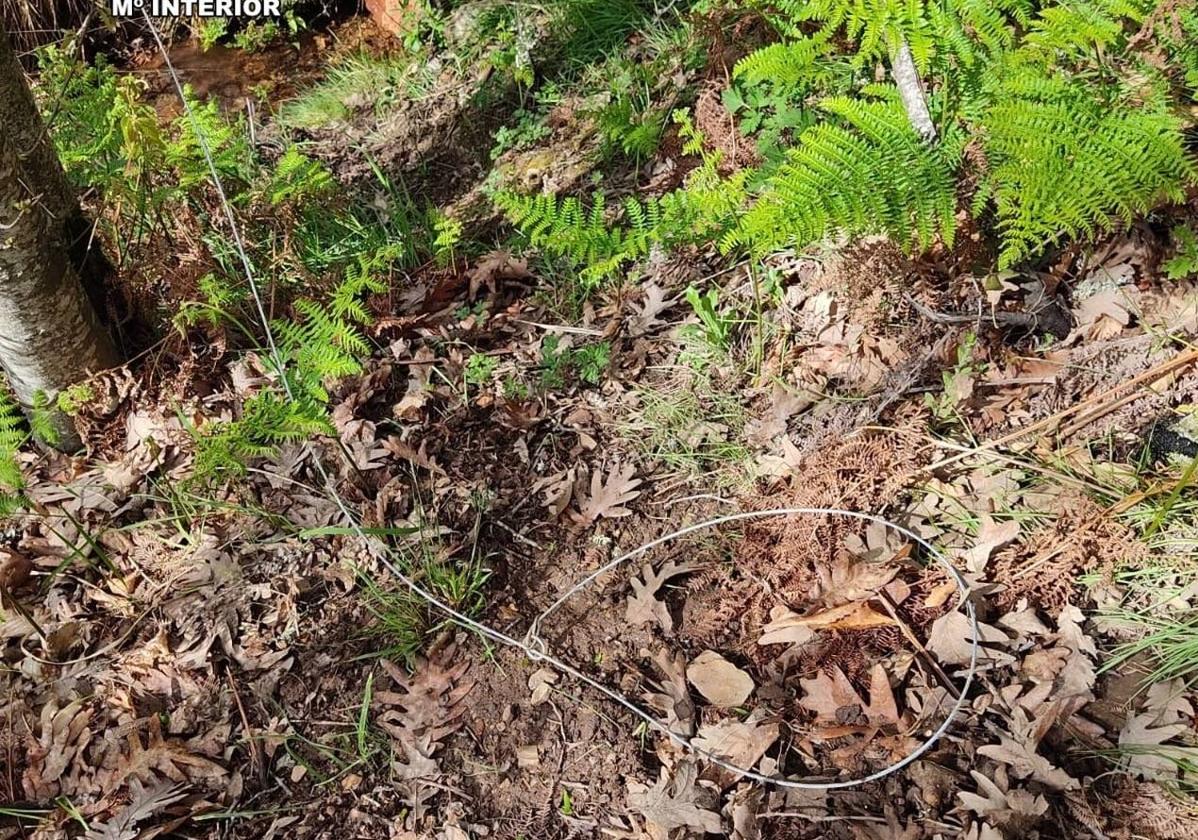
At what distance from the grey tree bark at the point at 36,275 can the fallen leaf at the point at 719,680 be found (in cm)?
225

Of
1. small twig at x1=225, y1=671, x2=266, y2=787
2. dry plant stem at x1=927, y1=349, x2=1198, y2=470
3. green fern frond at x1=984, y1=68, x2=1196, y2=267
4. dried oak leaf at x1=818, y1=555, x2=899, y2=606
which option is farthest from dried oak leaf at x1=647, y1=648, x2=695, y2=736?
green fern frond at x1=984, y1=68, x2=1196, y2=267

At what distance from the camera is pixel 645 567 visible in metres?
2.50

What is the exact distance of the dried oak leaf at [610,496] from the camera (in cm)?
265

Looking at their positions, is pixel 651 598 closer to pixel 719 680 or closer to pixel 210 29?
pixel 719 680

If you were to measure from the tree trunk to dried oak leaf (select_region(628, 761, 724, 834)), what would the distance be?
1852mm

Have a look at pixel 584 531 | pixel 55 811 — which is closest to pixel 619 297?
pixel 584 531

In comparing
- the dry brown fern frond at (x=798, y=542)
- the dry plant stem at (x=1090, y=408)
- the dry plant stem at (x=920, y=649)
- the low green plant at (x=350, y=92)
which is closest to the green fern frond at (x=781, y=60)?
the dry brown fern frond at (x=798, y=542)

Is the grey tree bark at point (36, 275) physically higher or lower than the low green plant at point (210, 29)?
lower

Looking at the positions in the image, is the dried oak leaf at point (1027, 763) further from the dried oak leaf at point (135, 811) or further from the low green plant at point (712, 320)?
the dried oak leaf at point (135, 811)

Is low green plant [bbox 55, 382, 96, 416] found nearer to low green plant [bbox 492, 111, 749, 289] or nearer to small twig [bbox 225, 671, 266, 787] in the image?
small twig [bbox 225, 671, 266, 787]

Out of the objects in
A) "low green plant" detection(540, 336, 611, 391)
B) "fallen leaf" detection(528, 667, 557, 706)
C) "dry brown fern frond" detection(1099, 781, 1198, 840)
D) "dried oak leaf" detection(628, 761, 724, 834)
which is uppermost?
"low green plant" detection(540, 336, 611, 391)

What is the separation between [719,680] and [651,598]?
296 mm

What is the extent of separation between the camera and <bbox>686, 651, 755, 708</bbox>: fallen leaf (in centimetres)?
221

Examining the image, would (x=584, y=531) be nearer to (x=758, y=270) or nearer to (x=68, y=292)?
(x=758, y=270)
